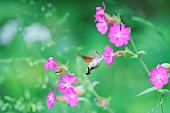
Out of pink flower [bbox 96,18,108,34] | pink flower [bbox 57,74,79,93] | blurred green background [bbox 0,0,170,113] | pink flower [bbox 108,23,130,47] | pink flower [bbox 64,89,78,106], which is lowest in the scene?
pink flower [bbox 64,89,78,106]

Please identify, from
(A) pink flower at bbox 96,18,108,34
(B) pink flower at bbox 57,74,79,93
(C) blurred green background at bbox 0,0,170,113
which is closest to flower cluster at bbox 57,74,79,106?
(B) pink flower at bbox 57,74,79,93

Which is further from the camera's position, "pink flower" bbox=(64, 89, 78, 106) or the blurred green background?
the blurred green background

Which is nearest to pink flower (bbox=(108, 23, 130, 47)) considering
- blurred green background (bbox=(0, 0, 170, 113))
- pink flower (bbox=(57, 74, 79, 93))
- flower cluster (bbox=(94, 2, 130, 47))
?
flower cluster (bbox=(94, 2, 130, 47))

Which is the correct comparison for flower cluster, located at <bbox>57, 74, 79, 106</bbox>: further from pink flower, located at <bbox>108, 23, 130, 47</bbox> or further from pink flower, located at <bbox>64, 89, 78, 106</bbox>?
pink flower, located at <bbox>108, 23, 130, 47</bbox>

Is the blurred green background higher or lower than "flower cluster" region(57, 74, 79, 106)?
higher

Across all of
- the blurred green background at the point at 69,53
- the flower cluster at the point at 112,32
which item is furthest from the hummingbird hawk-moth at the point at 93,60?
the blurred green background at the point at 69,53

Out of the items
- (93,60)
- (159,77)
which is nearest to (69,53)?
Answer: (93,60)
